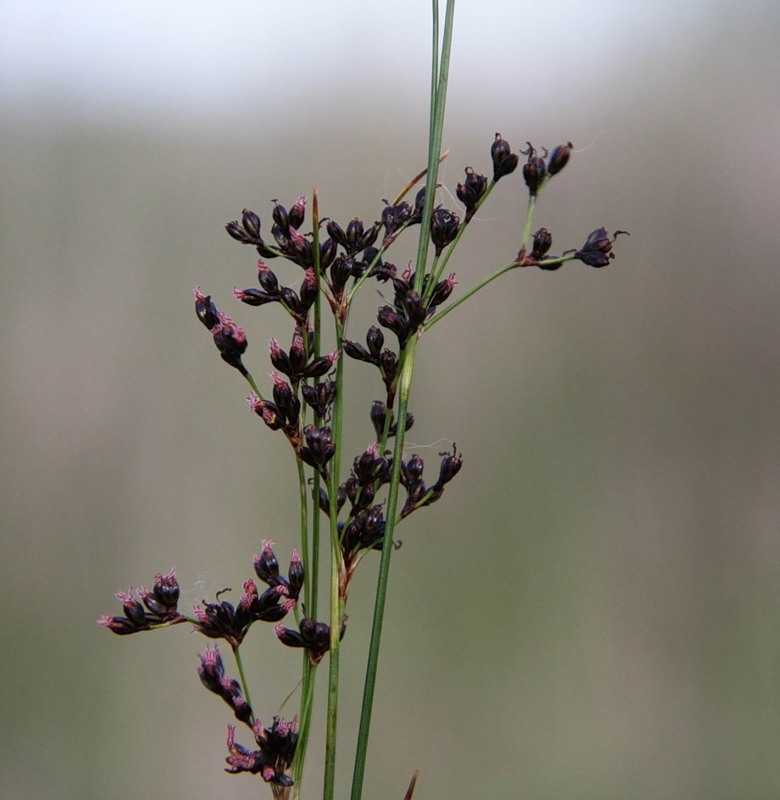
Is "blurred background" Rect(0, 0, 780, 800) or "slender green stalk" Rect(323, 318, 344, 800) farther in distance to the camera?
"blurred background" Rect(0, 0, 780, 800)

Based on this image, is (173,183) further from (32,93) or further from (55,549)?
(55,549)

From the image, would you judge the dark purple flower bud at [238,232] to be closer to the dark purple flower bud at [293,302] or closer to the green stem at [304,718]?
the dark purple flower bud at [293,302]

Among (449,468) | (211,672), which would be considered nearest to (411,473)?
(449,468)

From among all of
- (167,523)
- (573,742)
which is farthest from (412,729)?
(167,523)

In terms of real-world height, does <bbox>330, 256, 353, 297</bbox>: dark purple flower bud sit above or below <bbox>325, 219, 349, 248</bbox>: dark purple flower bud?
below

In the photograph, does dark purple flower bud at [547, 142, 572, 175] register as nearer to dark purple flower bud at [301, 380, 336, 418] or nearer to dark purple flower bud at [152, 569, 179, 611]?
dark purple flower bud at [301, 380, 336, 418]

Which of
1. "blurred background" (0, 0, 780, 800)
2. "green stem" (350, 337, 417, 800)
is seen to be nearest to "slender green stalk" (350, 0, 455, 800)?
"green stem" (350, 337, 417, 800)

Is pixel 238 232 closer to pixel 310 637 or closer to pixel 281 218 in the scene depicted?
pixel 281 218

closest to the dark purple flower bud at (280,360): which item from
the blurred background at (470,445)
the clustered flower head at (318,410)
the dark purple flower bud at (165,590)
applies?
the clustered flower head at (318,410)
